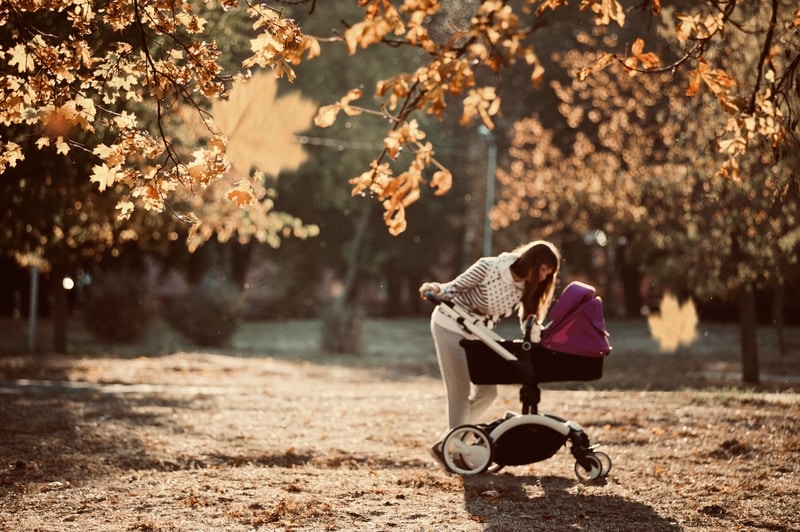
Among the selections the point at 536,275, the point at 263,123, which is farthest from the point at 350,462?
the point at 263,123

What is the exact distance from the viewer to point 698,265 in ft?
60.2

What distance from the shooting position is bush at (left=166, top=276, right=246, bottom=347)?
87.6 feet

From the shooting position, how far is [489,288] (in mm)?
7613

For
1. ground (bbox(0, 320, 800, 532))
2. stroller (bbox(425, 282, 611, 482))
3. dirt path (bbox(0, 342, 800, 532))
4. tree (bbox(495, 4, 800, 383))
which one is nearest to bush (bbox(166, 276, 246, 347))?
tree (bbox(495, 4, 800, 383))

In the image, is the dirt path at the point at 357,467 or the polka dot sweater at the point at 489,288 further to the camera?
the polka dot sweater at the point at 489,288

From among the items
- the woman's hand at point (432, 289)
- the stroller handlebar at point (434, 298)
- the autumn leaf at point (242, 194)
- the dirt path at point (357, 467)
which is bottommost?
the dirt path at point (357, 467)

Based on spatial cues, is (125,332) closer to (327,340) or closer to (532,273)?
(327,340)

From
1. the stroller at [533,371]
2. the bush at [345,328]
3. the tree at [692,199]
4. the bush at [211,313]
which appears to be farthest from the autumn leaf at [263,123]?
the stroller at [533,371]

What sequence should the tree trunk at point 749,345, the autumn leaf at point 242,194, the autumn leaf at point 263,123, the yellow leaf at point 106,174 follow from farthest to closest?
1. the autumn leaf at point 263,123
2. the tree trunk at point 749,345
3. the yellow leaf at point 106,174
4. the autumn leaf at point 242,194

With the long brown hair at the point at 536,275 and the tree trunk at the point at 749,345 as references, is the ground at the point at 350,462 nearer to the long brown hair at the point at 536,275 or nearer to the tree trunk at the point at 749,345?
the tree trunk at the point at 749,345

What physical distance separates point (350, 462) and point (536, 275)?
235 cm

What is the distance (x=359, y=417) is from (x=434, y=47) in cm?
765

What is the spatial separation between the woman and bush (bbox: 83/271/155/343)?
1962cm

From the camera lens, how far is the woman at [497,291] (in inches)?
297
